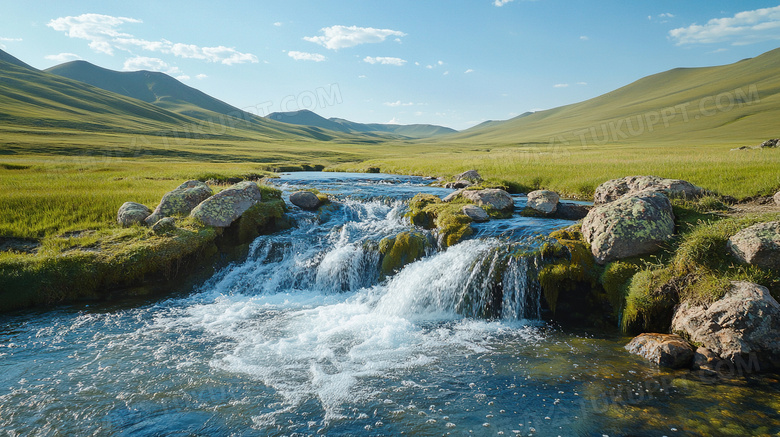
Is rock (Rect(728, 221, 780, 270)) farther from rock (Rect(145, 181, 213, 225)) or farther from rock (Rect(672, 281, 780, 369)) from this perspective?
rock (Rect(145, 181, 213, 225))

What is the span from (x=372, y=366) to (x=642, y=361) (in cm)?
695

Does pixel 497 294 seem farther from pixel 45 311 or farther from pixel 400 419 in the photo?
pixel 45 311

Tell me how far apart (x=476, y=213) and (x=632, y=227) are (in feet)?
22.5

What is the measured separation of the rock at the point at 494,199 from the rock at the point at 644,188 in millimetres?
4518

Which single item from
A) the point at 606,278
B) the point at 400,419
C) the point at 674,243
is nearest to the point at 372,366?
the point at 400,419

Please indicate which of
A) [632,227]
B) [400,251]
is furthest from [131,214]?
[632,227]

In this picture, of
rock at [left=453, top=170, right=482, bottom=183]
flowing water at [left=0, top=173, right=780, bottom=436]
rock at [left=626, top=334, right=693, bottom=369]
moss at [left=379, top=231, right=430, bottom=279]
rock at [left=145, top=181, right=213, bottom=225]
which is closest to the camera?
flowing water at [left=0, top=173, right=780, bottom=436]

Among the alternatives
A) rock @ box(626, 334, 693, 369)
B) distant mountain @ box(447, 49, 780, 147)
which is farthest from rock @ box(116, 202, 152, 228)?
distant mountain @ box(447, 49, 780, 147)

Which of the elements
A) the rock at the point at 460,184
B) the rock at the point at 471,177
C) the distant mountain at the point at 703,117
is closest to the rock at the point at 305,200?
the rock at the point at 460,184

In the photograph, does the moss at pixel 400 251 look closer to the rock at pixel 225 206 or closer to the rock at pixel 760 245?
the rock at pixel 225 206

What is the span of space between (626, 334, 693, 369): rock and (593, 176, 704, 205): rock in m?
6.96

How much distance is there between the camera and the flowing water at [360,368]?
24.2 feet

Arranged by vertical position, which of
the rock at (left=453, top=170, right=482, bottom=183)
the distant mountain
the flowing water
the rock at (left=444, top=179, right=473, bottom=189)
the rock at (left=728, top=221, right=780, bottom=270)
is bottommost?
the flowing water

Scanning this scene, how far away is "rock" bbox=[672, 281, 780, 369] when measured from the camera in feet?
27.9
